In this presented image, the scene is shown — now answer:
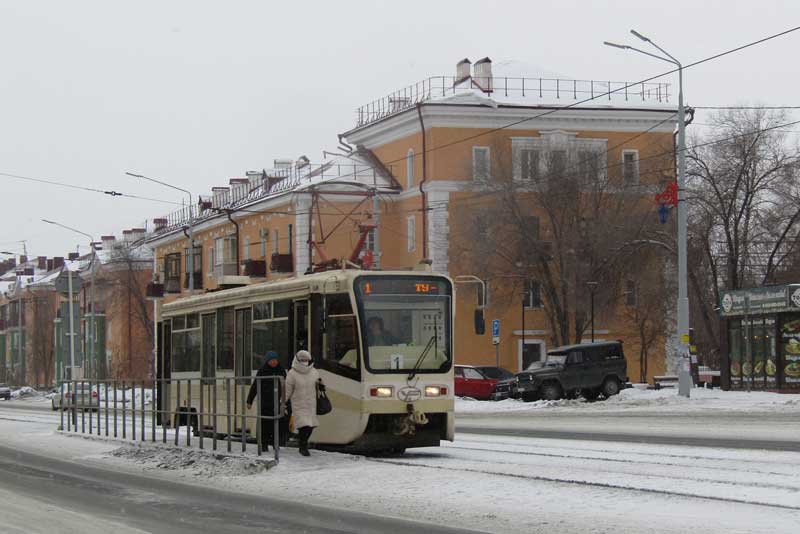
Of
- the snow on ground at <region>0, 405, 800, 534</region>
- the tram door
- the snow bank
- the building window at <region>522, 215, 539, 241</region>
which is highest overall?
the building window at <region>522, 215, 539, 241</region>

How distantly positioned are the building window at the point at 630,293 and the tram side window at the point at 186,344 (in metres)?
33.2

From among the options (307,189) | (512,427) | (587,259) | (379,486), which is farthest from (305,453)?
(307,189)

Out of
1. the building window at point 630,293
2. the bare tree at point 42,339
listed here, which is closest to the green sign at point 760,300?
the building window at point 630,293

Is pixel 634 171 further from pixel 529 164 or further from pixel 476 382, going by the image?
pixel 476 382

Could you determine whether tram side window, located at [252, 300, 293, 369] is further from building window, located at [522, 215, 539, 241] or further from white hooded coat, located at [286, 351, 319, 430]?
building window, located at [522, 215, 539, 241]

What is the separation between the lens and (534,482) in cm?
1552

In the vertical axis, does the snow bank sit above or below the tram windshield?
below

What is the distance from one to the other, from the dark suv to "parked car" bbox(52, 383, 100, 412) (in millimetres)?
18349

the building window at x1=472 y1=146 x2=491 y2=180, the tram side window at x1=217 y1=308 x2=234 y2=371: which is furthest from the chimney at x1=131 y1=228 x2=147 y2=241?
the tram side window at x1=217 y1=308 x2=234 y2=371

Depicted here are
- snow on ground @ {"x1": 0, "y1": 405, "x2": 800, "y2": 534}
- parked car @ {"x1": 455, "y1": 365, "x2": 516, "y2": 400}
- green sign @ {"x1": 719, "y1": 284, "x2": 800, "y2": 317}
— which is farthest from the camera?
parked car @ {"x1": 455, "y1": 365, "x2": 516, "y2": 400}

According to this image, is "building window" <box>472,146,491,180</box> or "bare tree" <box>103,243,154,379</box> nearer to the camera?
"building window" <box>472,146,491,180</box>

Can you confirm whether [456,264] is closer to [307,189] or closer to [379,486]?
[307,189]

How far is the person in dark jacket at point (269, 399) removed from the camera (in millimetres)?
19094

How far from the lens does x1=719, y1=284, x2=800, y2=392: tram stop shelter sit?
129ft
